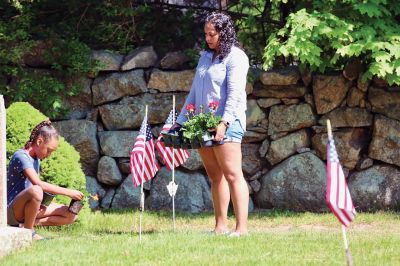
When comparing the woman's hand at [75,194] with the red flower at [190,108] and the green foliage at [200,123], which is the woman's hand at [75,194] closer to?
the green foliage at [200,123]

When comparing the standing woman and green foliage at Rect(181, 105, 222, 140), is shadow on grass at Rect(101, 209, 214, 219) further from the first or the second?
green foliage at Rect(181, 105, 222, 140)

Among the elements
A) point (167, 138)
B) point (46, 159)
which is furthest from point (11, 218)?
point (167, 138)

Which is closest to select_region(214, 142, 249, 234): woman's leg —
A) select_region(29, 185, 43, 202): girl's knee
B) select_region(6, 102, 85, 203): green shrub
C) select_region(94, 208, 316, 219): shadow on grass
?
select_region(29, 185, 43, 202): girl's knee

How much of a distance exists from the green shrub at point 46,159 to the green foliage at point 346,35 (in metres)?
2.48

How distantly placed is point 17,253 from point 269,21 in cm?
544

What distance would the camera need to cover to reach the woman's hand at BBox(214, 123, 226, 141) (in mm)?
6375

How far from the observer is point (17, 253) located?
5922mm

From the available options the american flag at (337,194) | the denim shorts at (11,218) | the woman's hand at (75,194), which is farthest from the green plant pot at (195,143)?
the american flag at (337,194)

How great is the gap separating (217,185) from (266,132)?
3133 mm

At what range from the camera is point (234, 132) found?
656 centimetres

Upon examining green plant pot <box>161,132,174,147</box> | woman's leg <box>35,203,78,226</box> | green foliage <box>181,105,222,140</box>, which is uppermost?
green foliage <box>181,105,222,140</box>

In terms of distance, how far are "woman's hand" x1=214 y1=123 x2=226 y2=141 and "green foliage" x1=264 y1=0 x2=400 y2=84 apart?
2542mm

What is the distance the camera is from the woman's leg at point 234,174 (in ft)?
21.4

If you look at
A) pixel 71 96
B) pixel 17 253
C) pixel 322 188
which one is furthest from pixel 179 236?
pixel 71 96
